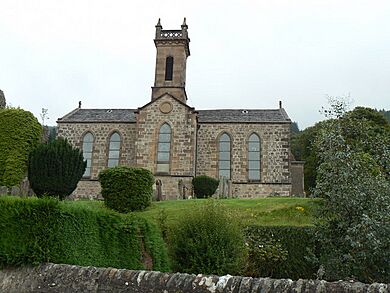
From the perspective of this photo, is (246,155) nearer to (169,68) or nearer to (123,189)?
(169,68)

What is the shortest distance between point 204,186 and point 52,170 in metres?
11.8

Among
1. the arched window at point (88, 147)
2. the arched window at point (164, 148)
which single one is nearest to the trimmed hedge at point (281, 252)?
the arched window at point (164, 148)

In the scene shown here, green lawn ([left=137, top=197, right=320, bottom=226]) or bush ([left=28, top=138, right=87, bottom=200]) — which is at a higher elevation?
bush ([left=28, top=138, right=87, bottom=200])

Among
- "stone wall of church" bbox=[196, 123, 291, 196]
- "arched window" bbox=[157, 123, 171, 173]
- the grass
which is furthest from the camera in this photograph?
"stone wall of church" bbox=[196, 123, 291, 196]

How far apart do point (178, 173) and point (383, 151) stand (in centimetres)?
2043

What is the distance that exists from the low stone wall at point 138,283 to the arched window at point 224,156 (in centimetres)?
2642

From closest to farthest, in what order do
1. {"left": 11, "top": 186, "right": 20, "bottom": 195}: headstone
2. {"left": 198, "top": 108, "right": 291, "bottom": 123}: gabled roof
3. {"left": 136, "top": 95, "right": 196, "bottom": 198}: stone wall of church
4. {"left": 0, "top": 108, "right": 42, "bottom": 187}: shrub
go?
{"left": 11, "top": 186, "right": 20, "bottom": 195}: headstone, {"left": 0, "top": 108, "right": 42, "bottom": 187}: shrub, {"left": 136, "top": 95, "right": 196, "bottom": 198}: stone wall of church, {"left": 198, "top": 108, "right": 291, "bottom": 123}: gabled roof

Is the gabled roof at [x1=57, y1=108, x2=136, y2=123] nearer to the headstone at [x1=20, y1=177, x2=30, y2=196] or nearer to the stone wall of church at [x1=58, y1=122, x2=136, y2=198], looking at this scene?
the stone wall of church at [x1=58, y1=122, x2=136, y2=198]

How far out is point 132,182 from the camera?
803 inches

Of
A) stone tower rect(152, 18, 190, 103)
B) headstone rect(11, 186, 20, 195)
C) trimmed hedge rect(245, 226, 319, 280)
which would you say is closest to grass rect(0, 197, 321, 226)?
trimmed hedge rect(245, 226, 319, 280)

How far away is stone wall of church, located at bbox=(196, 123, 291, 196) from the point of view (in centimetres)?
3269

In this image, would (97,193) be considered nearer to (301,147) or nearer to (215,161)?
(215,161)

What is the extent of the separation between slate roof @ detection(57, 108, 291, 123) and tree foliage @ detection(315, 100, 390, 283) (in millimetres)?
22085

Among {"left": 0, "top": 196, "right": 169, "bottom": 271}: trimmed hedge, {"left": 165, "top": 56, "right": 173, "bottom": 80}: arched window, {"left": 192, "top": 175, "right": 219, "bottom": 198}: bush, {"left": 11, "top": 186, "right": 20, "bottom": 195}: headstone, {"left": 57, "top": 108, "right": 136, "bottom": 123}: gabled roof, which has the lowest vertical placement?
{"left": 0, "top": 196, "right": 169, "bottom": 271}: trimmed hedge
